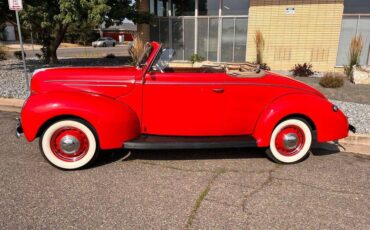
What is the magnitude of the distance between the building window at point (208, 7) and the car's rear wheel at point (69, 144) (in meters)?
10.8

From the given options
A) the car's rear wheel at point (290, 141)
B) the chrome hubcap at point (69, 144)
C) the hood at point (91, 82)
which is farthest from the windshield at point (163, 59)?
the car's rear wheel at point (290, 141)

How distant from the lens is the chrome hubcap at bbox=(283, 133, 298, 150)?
4148mm

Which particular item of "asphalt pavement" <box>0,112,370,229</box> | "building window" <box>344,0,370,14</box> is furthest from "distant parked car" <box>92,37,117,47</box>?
"asphalt pavement" <box>0,112,370,229</box>

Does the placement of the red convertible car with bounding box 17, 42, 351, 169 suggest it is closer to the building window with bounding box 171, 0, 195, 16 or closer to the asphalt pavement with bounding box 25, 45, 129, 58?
the building window with bounding box 171, 0, 195, 16

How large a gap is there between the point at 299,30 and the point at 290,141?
9577 millimetres

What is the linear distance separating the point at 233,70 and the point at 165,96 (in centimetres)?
115

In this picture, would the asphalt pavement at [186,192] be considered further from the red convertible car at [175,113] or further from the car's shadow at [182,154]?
the red convertible car at [175,113]

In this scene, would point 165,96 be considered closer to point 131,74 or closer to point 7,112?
point 131,74

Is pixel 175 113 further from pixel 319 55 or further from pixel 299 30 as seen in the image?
pixel 319 55

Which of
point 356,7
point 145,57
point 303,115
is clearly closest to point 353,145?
point 303,115

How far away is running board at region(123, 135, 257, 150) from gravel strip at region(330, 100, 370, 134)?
2582mm

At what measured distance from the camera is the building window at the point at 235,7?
12.9 meters

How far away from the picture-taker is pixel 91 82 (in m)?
4.02

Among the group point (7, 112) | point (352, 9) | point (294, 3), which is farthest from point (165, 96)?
point (352, 9)
